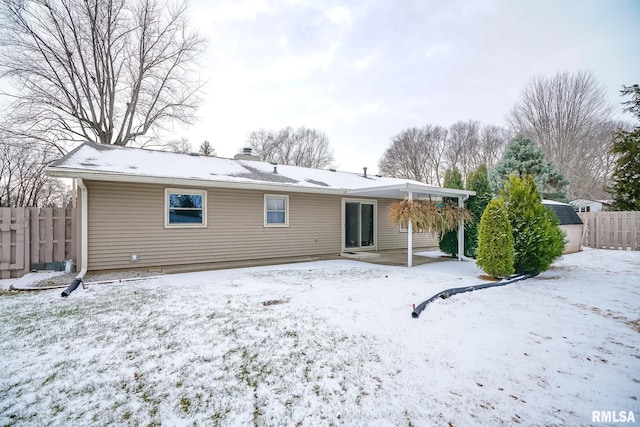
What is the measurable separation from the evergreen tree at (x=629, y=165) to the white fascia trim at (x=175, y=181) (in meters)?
13.6

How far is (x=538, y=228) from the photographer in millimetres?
6688

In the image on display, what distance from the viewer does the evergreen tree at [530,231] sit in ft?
21.9

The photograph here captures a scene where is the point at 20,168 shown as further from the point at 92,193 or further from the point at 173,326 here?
the point at 173,326

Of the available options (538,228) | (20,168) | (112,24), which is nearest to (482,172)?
(538,228)

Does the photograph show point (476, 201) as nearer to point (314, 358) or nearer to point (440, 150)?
point (314, 358)

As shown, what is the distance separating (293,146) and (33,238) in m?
27.3

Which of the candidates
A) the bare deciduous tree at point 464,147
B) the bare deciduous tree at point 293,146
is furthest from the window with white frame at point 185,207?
the bare deciduous tree at point 293,146

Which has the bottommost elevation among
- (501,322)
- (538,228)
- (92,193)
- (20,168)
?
(501,322)

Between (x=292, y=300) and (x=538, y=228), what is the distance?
5.74m

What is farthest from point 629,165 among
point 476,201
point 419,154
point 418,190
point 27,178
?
point 27,178

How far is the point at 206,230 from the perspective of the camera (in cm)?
807

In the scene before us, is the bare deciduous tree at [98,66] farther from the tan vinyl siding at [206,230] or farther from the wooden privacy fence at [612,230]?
the wooden privacy fence at [612,230]

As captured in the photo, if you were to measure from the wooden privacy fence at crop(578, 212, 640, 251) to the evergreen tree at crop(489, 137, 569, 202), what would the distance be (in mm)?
3308

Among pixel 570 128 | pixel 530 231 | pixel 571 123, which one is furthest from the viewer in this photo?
pixel 570 128
